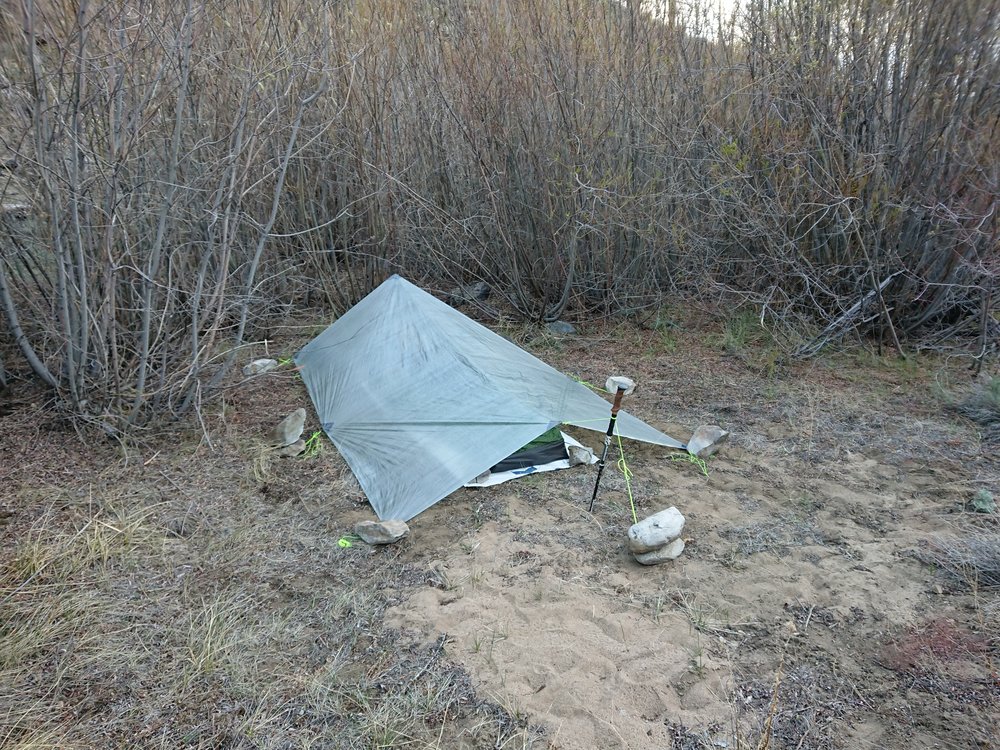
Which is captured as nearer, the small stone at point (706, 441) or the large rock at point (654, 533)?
the large rock at point (654, 533)

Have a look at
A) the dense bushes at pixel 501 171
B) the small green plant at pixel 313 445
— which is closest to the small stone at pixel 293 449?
the small green plant at pixel 313 445

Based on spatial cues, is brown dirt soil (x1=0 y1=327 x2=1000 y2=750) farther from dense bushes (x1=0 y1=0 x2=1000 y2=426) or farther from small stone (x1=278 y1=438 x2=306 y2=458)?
dense bushes (x1=0 y1=0 x2=1000 y2=426)

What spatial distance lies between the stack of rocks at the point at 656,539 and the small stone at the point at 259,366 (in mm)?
3205

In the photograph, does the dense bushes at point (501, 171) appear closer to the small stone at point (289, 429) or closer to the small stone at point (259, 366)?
the small stone at point (259, 366)

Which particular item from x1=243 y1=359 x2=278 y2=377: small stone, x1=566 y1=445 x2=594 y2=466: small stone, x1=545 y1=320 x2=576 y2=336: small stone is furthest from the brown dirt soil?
x1=545 y1=320 x2=576 y2=336: small stone

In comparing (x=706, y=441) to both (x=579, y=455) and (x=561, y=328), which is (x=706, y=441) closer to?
(x=579, y=455)

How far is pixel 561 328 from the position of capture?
6.31 m

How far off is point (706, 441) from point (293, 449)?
7.99 feet

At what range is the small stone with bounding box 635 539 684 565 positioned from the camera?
3090 millimetres

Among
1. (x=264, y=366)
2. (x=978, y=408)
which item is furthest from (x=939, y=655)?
(x=264, y=366)

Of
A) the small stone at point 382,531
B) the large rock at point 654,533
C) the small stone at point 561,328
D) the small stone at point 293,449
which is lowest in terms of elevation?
the small stone at point 293,449

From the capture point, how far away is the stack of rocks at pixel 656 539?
3064mm

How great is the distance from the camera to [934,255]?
17.6 ft

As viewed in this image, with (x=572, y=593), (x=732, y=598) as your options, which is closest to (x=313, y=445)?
(x=572, y=593)
